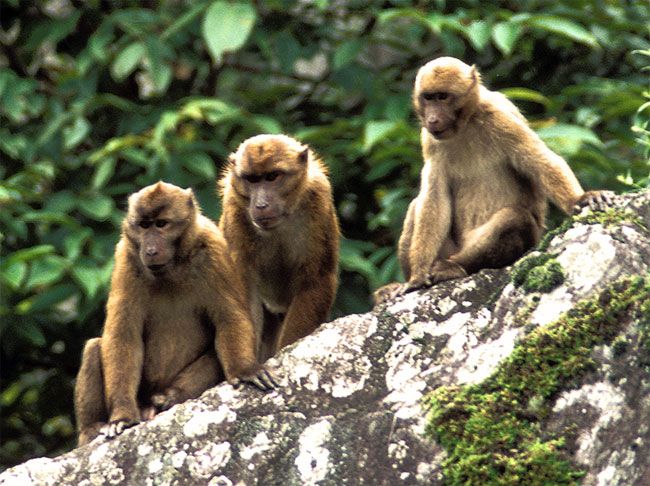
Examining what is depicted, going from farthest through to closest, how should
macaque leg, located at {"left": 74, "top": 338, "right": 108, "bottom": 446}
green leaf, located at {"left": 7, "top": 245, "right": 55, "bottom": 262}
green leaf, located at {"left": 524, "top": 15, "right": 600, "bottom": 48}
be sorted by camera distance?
green leaf, located at {"left": 524, "top": 15, "right": 600, "bottom": 48} < green leaf, located at {"left": 7, "top": 245, "right": 55, "bottom": 262} < macaque leg, located at {"left": 74, "top": 338, "right": 108, "bottom": 446}

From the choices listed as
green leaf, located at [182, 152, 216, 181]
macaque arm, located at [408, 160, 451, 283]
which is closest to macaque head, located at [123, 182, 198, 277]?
macaque arm, located at [408, 160, 451, 283]

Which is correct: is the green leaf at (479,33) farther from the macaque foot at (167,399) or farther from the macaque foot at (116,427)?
the macaque foot at (116,427)

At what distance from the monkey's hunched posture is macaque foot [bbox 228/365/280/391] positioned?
0.44m

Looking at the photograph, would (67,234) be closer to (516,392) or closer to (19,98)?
(19,98)

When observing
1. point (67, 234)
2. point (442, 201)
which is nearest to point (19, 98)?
point (67, 234)

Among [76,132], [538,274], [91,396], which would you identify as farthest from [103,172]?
[538,274]

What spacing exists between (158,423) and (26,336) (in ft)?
10.3

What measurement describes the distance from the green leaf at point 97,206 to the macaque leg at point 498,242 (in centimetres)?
284

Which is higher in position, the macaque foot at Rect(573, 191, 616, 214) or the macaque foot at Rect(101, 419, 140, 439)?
the macaque foot at Rect(573, 191, 616, 214)

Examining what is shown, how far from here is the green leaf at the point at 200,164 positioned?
8.34 meters

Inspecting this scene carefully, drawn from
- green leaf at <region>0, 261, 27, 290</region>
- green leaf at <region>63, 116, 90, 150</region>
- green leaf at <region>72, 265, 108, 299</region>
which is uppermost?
green leaf at <region>63, 116, 90, 150</region>

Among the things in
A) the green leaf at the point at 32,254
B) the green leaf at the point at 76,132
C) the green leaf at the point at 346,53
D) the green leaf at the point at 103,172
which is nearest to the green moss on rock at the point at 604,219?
the green leaf at the point at 346,53

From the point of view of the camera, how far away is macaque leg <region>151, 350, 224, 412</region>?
652cm

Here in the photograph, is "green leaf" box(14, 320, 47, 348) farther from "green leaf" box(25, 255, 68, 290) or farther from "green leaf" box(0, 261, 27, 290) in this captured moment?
"green leaf" box(0, 261, 27, 290)
